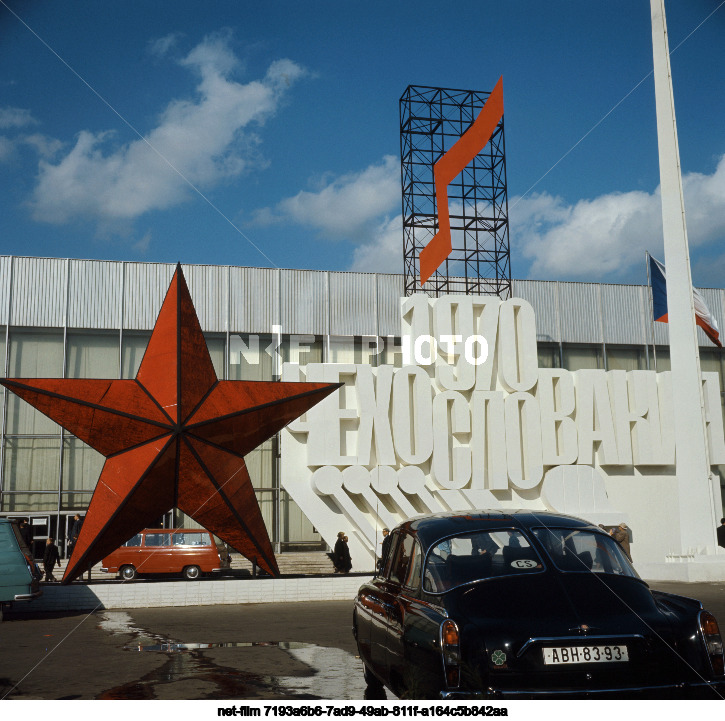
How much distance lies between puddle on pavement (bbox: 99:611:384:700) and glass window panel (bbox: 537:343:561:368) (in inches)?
1081

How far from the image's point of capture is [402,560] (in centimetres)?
640

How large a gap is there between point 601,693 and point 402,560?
2.09 metres

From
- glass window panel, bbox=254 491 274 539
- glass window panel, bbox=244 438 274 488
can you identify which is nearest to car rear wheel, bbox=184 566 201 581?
glass window panel, bbox=254 491 274 539

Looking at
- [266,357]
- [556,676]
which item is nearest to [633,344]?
[266,357]

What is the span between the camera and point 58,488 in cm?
3088

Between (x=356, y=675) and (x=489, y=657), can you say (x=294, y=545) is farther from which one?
(x=489, y=657)

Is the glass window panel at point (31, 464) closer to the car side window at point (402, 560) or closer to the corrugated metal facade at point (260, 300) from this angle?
the corrugated metal facade at point (260, 300)

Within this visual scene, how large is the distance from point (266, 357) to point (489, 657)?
95.3ft

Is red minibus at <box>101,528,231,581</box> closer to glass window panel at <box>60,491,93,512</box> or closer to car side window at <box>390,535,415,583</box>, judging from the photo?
glass window panel at <box>60,491,93,512</box>

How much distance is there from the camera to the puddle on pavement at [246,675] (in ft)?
23.4

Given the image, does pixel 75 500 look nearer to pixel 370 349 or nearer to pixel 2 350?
pixel 2 350

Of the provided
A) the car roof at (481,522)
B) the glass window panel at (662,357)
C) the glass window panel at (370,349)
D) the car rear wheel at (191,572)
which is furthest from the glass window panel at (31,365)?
the car roof at (481,522)

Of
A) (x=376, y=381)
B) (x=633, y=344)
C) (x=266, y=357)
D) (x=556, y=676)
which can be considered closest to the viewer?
(x=556, y=676)

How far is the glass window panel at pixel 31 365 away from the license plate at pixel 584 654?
29.5 m
